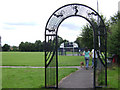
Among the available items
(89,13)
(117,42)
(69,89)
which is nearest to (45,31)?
(89,13)

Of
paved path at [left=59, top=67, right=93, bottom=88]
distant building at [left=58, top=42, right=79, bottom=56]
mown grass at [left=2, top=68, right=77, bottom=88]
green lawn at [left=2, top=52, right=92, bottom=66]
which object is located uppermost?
distant building at [left=58, top=42, right=79, bottom=56]

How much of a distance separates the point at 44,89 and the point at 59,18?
3.29m

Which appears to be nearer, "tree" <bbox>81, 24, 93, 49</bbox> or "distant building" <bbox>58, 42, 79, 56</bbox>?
"tree" <bbox>81, 24, 93, 49</bbox>

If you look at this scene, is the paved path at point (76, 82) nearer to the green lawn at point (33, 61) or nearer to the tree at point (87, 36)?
the green lawn at point (33, 61)

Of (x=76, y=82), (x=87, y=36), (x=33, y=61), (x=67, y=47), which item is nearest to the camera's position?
(x=76, y=82)

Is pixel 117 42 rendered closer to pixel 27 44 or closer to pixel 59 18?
pixel 59 18

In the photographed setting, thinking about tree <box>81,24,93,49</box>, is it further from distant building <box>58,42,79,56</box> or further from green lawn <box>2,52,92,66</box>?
distant building <box>58,42,79,56</box>

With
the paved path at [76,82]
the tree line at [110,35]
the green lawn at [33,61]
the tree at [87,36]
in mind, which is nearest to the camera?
the paved path at [76,82]

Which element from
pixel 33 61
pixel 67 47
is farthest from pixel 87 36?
pixel 67 47

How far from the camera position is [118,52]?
15.4m

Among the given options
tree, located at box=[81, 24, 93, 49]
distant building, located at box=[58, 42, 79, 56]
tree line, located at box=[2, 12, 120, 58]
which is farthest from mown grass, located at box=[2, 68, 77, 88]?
distant building, located at box=[58, 42, 79, 56]

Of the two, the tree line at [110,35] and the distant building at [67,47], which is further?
the distant building at [67,47]

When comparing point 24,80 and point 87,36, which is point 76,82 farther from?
point 87,36

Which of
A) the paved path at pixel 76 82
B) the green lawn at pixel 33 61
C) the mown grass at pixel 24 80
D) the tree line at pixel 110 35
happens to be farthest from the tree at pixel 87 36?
the paved path at pixel 76 82
